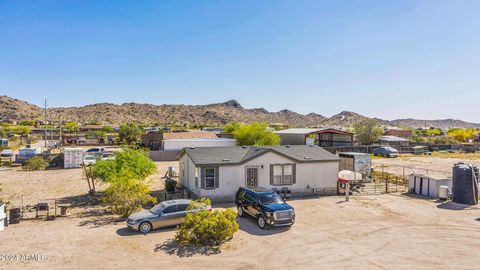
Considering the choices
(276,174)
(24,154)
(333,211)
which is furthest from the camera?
(24,154)

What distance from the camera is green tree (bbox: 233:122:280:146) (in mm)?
47463

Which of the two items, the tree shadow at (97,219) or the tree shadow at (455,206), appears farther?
the tree shadow at (455,206)

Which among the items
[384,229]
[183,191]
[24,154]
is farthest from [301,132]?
[24,154]

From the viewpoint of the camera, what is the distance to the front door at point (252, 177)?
24.5 metres

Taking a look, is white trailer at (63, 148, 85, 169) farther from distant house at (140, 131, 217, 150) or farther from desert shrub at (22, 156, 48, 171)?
Answer: distant house at (140, 131, 217, 150)

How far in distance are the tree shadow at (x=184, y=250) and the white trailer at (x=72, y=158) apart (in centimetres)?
3288

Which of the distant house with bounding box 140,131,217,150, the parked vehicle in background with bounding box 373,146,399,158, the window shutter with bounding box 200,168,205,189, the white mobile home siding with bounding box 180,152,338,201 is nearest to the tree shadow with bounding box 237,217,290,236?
the white mobile home siding with bounding box 180,152,338,201

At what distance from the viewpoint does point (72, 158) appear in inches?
1689

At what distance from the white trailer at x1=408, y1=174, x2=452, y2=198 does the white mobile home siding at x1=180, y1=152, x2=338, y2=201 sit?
6.76 m

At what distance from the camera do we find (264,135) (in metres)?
48.2

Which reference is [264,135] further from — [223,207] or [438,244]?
[438,244]

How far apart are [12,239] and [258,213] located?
39.2ft

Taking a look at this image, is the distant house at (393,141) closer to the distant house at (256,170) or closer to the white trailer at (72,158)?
the distant house at (256,170)

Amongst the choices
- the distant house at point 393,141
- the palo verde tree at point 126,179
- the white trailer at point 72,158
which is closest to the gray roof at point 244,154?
the palo verde tree at point 126,179
